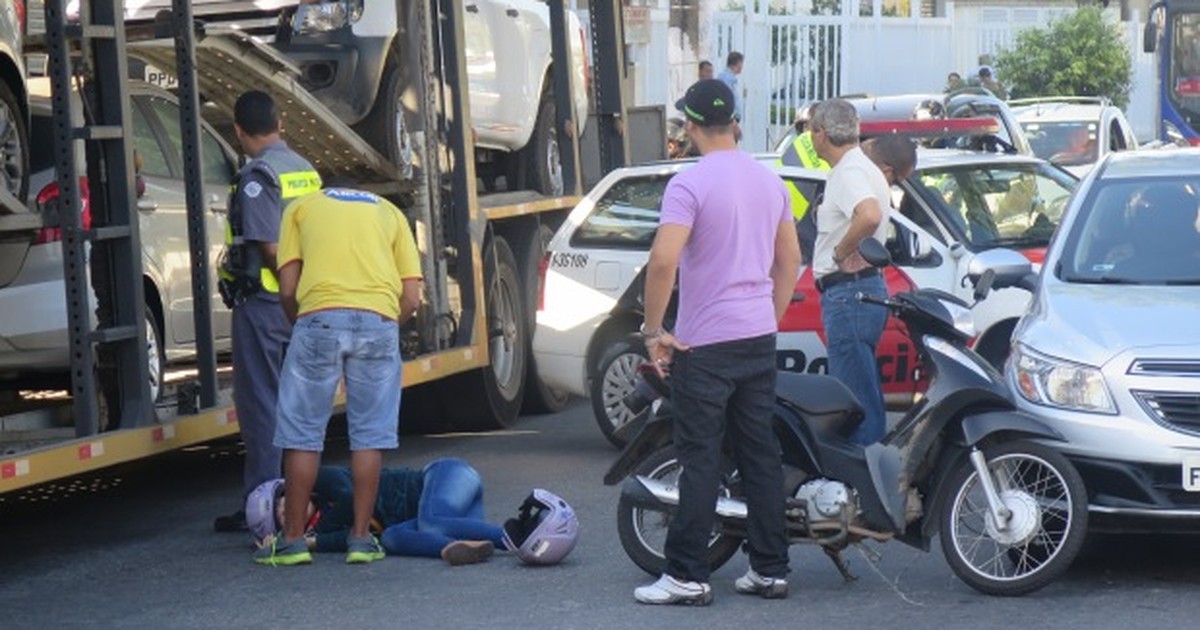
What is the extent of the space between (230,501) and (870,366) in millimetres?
3552

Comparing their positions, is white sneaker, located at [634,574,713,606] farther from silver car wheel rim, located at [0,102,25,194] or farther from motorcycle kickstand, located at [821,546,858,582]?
silver car wheel rim, located at [0,102,25,194]

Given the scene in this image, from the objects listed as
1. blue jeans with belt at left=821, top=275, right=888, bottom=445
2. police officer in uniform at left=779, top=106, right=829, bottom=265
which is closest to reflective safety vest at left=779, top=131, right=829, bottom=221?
police officer in uniform at left=779, top=106, right=829, bottom=265

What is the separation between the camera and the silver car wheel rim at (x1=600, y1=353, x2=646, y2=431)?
40.1 ft

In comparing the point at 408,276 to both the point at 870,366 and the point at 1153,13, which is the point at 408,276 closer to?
the point at 870,366

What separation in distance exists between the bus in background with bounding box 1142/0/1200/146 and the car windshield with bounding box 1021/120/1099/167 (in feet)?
20.4

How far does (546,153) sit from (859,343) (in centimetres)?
637

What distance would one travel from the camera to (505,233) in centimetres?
1487

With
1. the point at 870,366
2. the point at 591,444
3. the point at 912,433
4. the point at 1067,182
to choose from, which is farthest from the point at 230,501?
the point at 1067,182

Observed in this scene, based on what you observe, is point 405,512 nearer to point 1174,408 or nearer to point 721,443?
point 721,443

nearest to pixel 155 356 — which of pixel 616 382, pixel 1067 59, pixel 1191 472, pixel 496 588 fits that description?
pixel 496 588

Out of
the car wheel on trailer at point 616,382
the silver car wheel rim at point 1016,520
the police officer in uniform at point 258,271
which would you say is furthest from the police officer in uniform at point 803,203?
the silver car wheel rim at point 1016,520

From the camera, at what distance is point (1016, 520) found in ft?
26.1

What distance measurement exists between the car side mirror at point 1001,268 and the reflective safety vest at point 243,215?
2.86m

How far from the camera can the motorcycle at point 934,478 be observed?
8039mm
